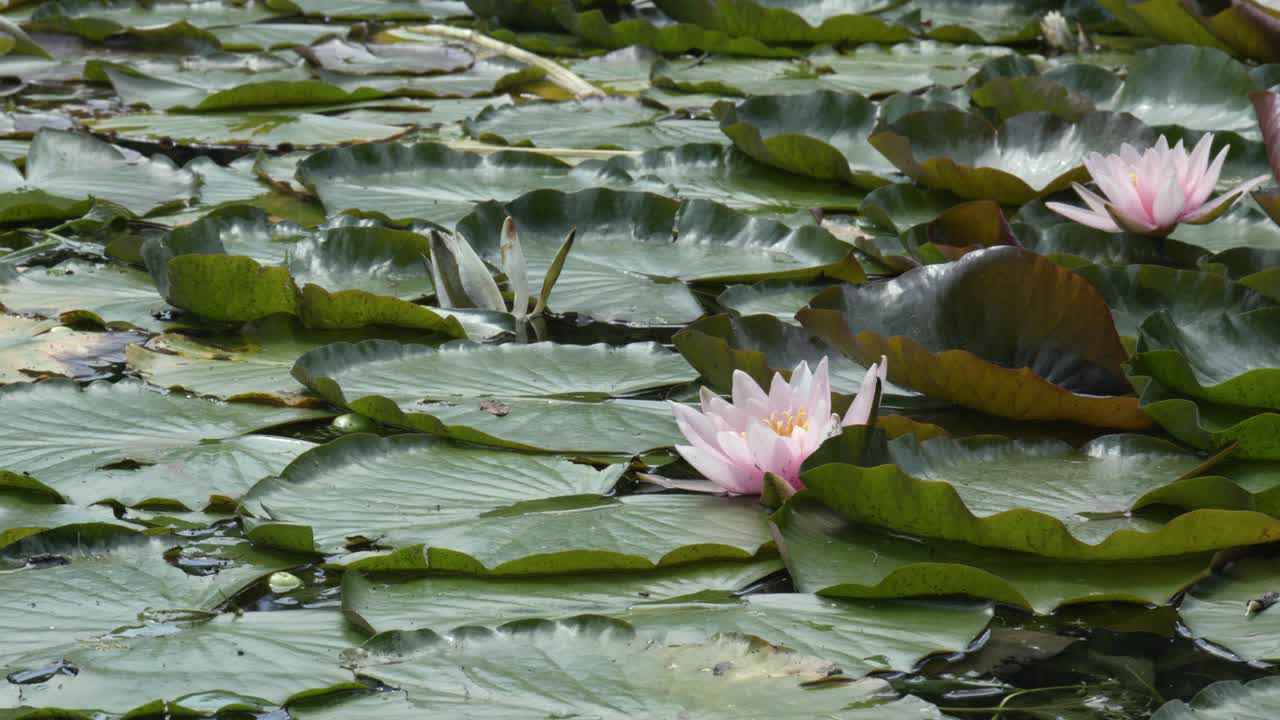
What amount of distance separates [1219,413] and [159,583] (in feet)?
4.16

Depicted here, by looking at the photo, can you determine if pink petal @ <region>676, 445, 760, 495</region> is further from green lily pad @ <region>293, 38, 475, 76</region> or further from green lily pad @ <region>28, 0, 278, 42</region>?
green lily pad @ <region>28, 0, 278, 42</region>

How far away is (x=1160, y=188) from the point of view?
2064 mm

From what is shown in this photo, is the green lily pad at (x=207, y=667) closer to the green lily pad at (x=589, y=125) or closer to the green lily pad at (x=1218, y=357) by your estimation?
the green lily pad at (x=1218, y=357)

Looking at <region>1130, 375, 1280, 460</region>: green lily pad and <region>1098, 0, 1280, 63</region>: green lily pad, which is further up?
<region>1098, 0, 1280, 63</region>: green lily pad

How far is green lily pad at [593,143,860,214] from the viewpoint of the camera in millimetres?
2729

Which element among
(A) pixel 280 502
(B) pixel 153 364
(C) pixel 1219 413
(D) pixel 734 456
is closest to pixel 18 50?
(B) pixel 153 364

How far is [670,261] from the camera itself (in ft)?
7.76

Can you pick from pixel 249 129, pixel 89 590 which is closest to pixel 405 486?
pixel 89 590

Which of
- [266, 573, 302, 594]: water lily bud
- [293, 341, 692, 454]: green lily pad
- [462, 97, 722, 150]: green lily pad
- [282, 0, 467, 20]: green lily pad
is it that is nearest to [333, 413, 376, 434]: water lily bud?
[293, 341, 692, 454]: green lily pad

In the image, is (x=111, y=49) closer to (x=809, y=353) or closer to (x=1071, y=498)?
(x=809, y=353)

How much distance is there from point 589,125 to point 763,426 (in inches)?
80.2

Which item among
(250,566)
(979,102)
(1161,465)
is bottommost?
(250,566)

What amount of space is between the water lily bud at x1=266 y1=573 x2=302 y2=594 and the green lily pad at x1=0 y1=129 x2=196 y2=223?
1519mm

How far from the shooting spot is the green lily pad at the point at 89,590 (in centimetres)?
126
